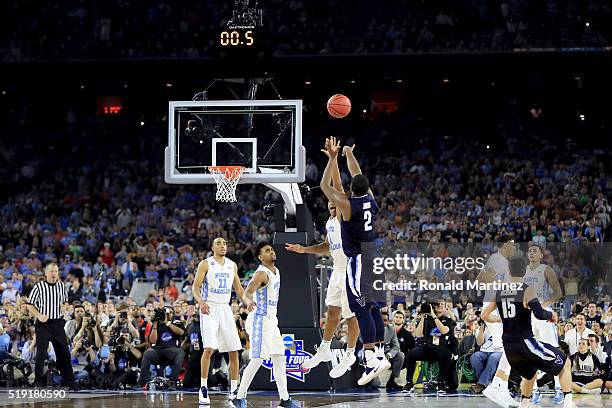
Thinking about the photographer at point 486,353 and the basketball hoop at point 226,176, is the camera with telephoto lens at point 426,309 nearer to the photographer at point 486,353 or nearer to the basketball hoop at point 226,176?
the photographer at point 486,353

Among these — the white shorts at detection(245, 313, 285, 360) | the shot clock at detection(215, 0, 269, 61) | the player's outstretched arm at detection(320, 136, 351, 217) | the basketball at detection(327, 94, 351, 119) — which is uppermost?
the shot clock at detection(215, 0, 269, 61)

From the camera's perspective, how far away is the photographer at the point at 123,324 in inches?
684

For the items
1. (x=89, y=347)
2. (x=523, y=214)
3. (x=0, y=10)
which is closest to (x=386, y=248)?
(x=523, y=214)

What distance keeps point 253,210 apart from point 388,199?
11.9ft

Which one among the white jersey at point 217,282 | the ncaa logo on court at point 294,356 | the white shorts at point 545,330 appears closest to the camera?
the white jersey at point 217,282

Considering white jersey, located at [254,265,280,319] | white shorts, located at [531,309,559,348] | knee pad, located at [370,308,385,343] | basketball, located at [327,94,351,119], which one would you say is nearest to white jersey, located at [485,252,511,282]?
white shorts, located at [531,309,559,348]

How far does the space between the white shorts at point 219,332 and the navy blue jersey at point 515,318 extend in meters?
3.85

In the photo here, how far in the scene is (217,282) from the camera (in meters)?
13.7

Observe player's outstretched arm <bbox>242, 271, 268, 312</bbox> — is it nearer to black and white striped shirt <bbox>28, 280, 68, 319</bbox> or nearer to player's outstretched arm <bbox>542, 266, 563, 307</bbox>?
player's outstretched arm <bbox>542, 266, 563, 307</bbox>

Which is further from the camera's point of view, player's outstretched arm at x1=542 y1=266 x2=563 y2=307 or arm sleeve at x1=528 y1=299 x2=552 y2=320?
player's outstretched arm at x1=542 y1=266 x2=563 y2=307

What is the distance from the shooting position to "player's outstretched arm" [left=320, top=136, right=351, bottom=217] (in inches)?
416

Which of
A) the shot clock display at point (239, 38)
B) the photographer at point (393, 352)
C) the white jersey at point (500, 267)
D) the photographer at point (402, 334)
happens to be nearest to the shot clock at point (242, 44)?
the shot clock display at point (239, 38)

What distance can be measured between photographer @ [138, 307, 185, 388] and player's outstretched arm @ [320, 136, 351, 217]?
677cm

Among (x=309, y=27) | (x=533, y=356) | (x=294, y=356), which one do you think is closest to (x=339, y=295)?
(x=533, y=356)
